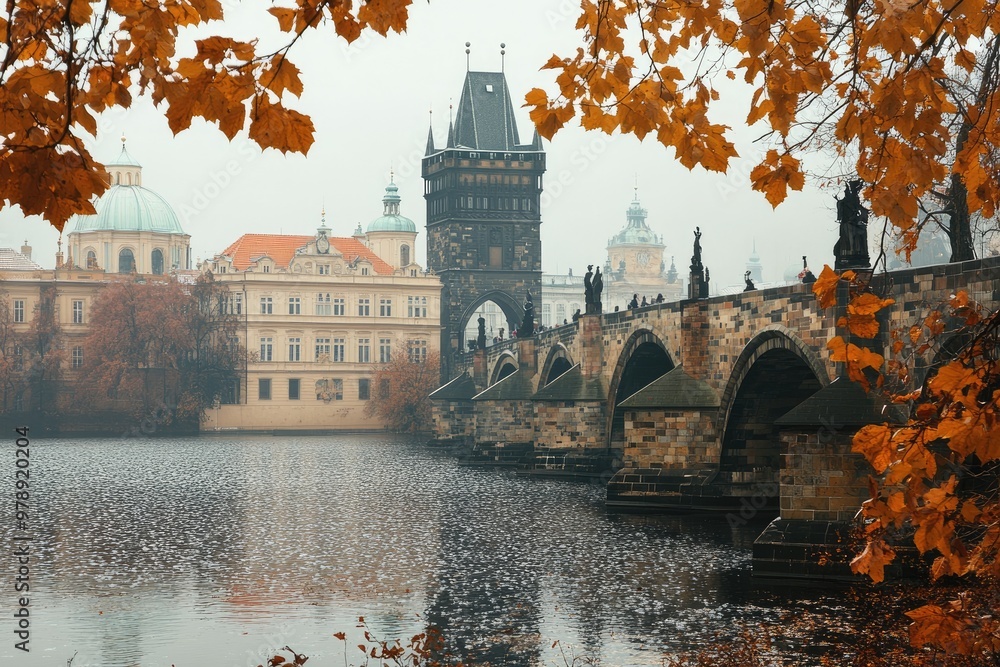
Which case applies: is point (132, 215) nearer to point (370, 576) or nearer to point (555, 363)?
point (555, 363)

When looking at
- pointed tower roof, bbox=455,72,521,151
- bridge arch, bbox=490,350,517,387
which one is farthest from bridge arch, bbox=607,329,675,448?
pointed tower roof, bbox=455,72,521,151

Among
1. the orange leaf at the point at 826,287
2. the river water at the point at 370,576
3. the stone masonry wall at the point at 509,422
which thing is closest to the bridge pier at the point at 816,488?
the river water at the point at 370,576

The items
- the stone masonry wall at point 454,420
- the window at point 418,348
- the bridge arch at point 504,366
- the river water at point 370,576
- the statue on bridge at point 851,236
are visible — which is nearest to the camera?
the river water at point 370,576

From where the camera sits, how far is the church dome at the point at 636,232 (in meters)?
181

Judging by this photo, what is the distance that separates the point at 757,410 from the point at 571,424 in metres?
11.3

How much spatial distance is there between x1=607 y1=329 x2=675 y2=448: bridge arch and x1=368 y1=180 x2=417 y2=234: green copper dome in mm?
59039

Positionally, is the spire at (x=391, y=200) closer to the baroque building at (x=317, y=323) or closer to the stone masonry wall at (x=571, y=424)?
the baroque building at (x=317, y=323)

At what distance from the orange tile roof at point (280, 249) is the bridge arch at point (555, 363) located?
36.6m

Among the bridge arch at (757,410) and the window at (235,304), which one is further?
the window at (235,304)

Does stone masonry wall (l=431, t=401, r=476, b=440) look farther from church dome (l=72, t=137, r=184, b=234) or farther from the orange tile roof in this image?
church dome (l=72, t=137, r=184, b=234)

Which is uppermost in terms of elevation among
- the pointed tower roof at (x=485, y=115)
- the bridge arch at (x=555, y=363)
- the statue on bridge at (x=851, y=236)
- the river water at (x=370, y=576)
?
the pointed tower roof at (x=485, y=115)

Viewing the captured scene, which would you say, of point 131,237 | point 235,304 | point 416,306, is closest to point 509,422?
point 416,306

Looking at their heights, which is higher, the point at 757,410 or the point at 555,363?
the point at 555,363

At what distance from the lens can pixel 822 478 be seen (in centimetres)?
1889
